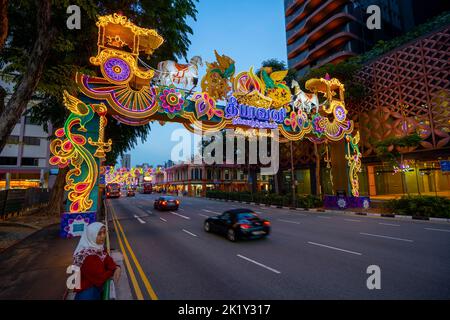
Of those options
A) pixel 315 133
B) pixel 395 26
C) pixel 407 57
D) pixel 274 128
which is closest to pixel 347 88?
pixel 407 57

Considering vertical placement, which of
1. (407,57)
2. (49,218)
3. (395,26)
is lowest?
(49,218)

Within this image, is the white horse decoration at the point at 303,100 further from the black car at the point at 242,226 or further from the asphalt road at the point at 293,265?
the black car at the point at 242,226

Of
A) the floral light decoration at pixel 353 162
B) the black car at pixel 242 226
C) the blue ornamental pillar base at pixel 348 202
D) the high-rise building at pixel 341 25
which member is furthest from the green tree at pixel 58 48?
the high-rise building at pixel 341 25

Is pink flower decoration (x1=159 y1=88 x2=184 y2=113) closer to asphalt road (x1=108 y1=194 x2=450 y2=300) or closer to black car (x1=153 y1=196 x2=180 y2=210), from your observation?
asphalt road (x1=108 y1=194 x2=450 y2=300)

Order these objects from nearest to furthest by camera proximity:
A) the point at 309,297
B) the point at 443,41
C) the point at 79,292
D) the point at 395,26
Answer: the point at 79,292
the point at 309,297
the point at 443,41
the point at 395,26

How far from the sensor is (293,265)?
22.2 feet

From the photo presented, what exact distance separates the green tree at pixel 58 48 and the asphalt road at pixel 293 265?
7.19 metres

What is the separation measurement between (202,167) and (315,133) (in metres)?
42.5

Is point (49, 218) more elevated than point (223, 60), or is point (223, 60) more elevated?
point (223, 60)

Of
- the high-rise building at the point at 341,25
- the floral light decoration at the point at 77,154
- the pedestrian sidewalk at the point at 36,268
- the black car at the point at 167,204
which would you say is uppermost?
the high-rise building at the point at 341,25

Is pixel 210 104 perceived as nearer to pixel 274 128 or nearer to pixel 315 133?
pixel 274 128

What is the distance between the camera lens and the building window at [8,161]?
3756 cm

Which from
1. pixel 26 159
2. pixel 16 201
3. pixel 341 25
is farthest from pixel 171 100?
pixel 341 25

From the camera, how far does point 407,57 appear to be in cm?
2659
